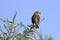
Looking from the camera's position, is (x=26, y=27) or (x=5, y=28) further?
(x=26, y=27)

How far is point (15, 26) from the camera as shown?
4.20 m

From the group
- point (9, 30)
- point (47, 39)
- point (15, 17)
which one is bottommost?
point (47, 39)

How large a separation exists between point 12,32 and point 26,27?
0.54 metres

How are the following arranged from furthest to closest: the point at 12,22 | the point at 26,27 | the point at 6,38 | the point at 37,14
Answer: the point at 37,14 < the point at 26,27 < the point at 12,22 < the point at 6,38

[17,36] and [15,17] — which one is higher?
[15,17]

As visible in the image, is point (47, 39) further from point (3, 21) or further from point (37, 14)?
point (37, 14)

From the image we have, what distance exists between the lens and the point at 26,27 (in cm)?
453

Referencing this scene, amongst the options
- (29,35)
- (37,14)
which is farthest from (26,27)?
(37,14)

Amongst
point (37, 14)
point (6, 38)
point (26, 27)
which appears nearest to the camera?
point (6, 38)

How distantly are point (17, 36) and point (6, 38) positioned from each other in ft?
→ 0.87

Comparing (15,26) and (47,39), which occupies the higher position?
(15,26)

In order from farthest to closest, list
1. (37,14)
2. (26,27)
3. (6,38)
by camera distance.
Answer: (37,14) → (26,27) → (6,38)

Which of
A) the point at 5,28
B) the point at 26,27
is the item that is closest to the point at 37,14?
the point at 26,27

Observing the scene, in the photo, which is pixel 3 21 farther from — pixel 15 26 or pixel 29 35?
pixel 29 35
